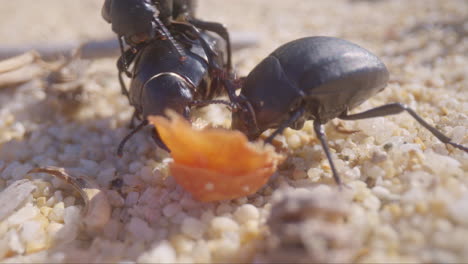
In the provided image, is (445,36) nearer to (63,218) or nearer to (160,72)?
(160,72)

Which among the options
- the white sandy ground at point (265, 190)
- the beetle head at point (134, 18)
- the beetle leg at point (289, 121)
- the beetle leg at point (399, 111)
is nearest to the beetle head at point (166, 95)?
the white sandy ground at point (265, 190)

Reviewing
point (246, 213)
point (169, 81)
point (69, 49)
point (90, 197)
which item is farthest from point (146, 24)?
point (69, 49)

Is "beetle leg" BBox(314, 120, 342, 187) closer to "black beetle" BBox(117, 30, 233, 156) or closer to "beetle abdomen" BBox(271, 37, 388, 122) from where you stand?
"beetle abdomen" BBox(271, 37, 388, 122)

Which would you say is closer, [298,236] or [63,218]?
[298,236]

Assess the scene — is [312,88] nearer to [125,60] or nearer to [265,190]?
[265,190]

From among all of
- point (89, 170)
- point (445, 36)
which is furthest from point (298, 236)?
point (445, 36)

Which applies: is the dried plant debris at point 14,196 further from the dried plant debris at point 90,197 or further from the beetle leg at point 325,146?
the beetle leg at point 325,146
